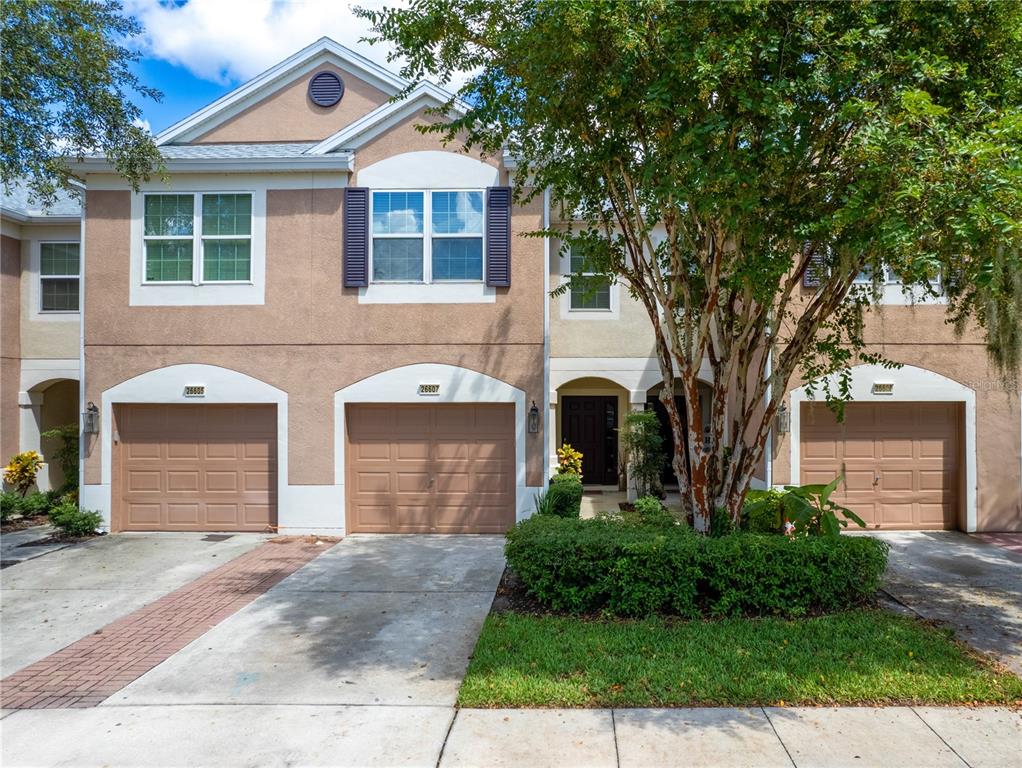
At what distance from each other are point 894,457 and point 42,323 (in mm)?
16645

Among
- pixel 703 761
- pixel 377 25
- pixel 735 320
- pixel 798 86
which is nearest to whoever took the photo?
pixel 703 761

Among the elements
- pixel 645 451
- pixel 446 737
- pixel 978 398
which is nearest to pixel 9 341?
pixel 645 451

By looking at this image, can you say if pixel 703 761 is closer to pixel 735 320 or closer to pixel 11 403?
pixel 735 320

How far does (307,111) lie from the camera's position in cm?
1274

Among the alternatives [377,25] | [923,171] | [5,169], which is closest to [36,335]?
[5,169]

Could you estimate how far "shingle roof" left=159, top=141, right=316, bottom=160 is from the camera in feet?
33.0

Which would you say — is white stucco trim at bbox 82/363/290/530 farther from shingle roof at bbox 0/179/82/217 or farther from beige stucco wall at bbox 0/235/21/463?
shingle roof at bbox 0/179/82/217

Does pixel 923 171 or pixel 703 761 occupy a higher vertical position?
pixel 923 171

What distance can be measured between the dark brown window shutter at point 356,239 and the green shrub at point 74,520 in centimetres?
573

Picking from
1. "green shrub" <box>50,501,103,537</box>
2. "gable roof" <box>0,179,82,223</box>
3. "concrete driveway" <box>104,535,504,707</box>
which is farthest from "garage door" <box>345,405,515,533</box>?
"gable roof" <box>0,179,82,223</box>

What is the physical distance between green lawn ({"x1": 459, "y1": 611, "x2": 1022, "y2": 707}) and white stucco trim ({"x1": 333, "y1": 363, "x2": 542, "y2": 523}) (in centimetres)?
438

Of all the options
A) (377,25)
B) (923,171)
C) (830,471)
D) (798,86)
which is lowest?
(830,471)

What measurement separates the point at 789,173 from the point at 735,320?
1.91 meters

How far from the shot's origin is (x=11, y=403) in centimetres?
1238
